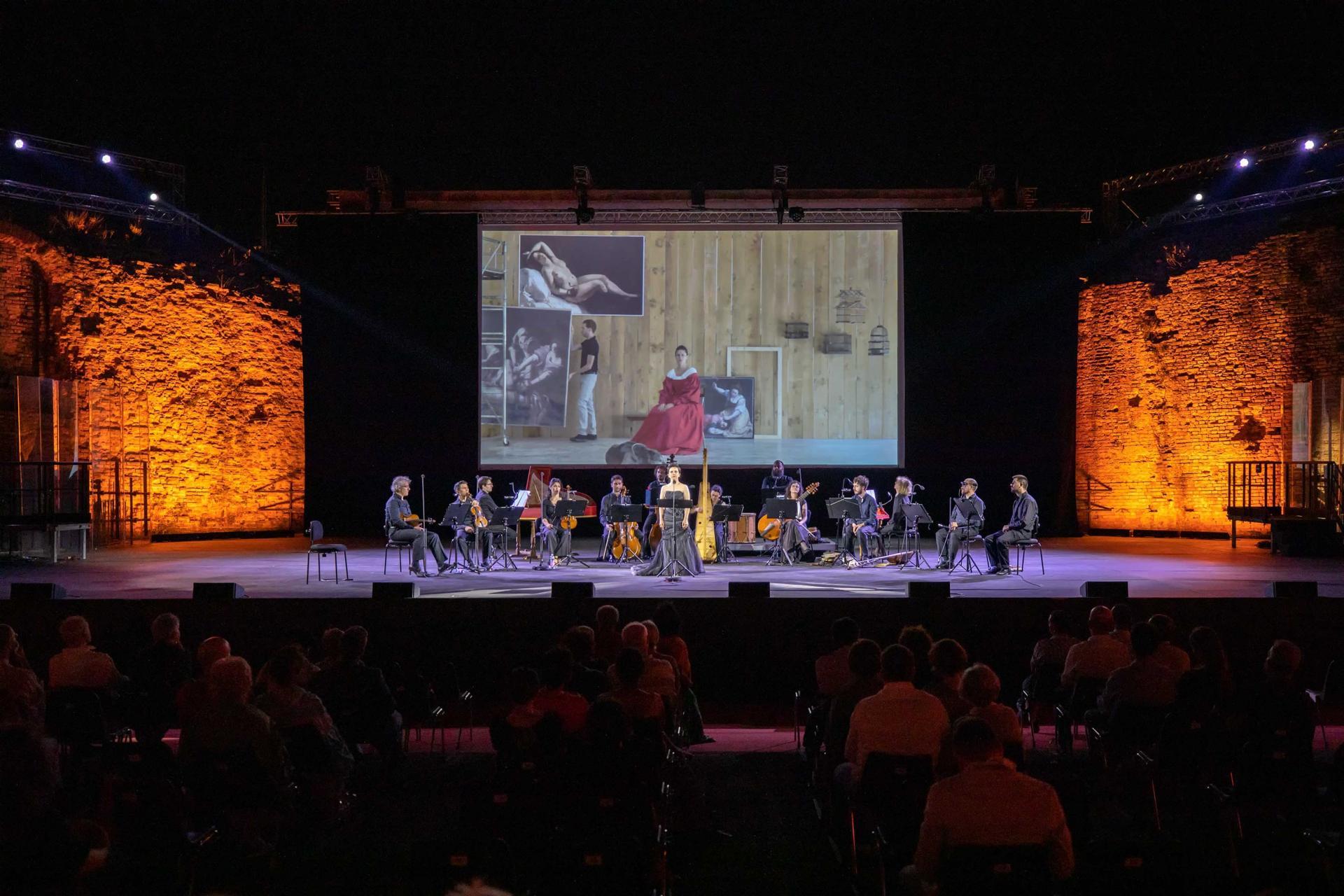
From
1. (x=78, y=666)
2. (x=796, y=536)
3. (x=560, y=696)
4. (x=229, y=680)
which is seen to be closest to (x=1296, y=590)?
(x=560, y=696)

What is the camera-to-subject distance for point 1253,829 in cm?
436

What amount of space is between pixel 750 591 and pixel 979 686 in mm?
3667

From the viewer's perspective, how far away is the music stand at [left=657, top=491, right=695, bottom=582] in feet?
36.0

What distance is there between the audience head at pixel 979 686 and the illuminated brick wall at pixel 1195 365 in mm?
11901

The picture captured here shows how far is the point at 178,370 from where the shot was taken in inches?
590

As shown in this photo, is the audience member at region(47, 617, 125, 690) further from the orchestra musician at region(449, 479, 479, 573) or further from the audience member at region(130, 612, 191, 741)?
the orchestra musician at region(449, 479, 479, 573)

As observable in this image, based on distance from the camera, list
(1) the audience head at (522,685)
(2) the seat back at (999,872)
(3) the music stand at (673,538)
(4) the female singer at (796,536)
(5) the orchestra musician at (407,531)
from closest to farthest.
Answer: (2) the seat back at (999,872), (1) the audience head at (522,685), (3) the music stand at (673,538), (5) the orchestra musician at (407,531), (4) the female singer at (796,536)

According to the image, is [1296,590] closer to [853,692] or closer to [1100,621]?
[1100,621]

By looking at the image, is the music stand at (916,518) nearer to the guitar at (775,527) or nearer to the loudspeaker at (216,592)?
the guitar at (775,527)

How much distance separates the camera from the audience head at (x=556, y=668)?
4.11m

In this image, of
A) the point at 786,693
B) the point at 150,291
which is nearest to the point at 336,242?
the point at 150,291

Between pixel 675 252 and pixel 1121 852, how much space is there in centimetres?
1232

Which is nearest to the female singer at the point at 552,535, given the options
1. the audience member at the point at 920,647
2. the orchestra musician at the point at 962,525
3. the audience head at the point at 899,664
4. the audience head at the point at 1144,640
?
the orchestra musician at the point at 962,525

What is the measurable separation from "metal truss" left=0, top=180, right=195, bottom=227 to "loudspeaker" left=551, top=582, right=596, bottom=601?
9994mm
